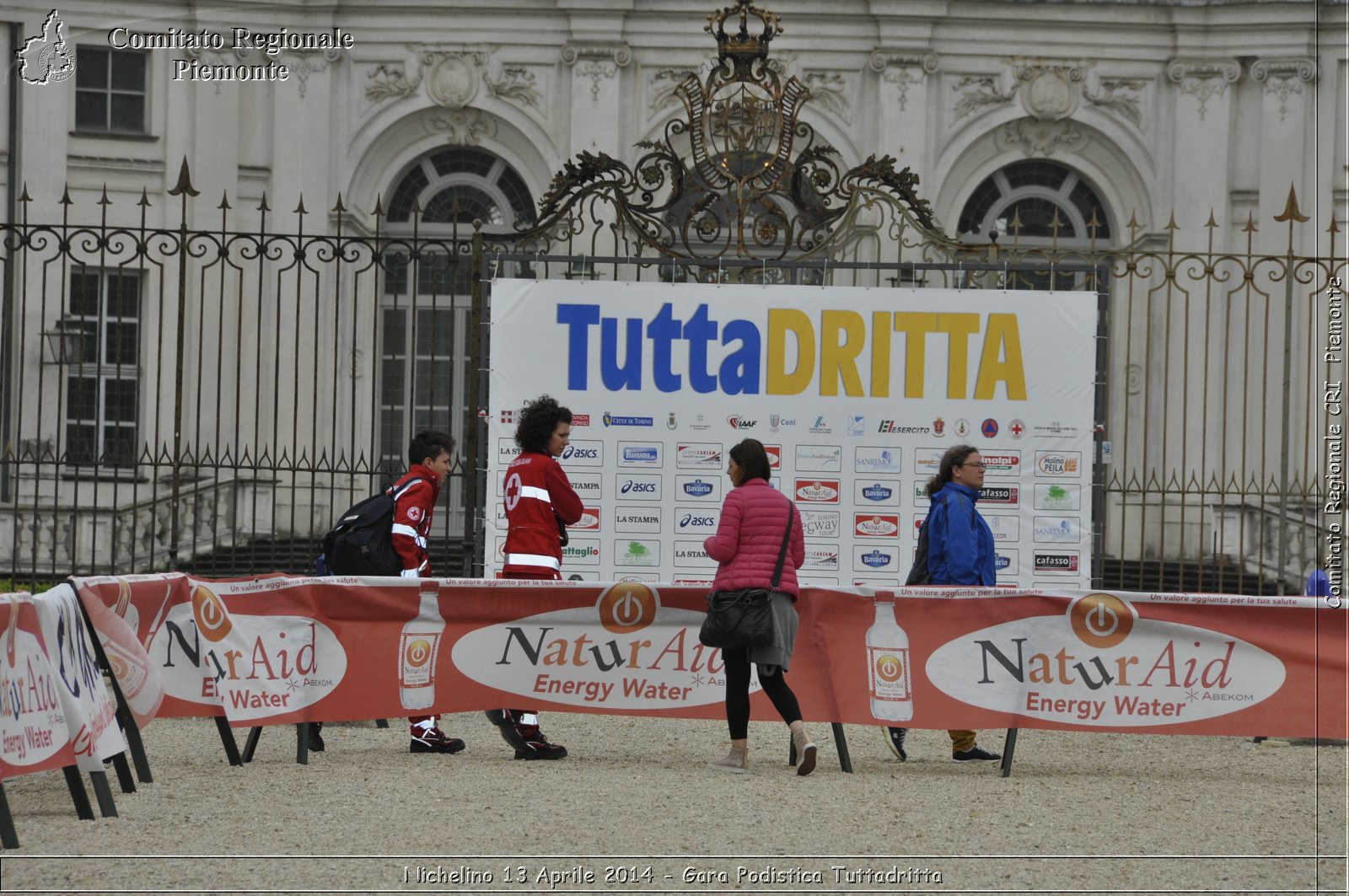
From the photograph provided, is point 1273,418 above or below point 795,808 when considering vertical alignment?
above

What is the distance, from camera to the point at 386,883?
6059 millimetres

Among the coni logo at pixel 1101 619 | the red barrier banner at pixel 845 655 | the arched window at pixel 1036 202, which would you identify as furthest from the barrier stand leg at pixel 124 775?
the arched window at pixel 1036 202

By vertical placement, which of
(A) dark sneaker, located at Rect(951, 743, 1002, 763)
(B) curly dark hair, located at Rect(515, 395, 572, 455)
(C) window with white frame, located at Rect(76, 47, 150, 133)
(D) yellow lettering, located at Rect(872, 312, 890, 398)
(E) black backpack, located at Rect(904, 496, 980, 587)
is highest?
(C) window with white frame, located at Rect(76, 47, 150, 133)

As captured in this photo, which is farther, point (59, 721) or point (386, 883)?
point (59, 721)

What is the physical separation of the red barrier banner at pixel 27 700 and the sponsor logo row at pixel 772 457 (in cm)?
494

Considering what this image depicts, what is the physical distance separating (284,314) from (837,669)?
43.1ft

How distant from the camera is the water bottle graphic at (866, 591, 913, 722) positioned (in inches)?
358

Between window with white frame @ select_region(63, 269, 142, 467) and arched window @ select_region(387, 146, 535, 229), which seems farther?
arched window @ select_region(387, 146, 535, 229)

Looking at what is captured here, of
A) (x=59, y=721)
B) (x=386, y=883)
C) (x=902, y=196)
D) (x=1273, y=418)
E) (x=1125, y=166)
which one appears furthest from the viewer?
(x=1125, y=166)

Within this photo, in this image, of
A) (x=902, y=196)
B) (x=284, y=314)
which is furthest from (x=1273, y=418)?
(x=284, y=314)

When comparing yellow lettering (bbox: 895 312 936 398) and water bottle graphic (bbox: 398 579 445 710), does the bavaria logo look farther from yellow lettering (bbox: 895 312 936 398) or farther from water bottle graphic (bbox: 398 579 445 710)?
water bottle graphic (bbox: 398 579 445 710)

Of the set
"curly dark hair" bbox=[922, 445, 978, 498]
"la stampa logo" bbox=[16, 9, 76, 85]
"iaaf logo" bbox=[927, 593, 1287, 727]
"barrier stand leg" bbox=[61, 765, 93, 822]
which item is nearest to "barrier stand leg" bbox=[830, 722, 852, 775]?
"iaaf logo" bbox=[927, 593, 1287, 727]

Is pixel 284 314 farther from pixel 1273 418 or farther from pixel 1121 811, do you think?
pixel 1121 811

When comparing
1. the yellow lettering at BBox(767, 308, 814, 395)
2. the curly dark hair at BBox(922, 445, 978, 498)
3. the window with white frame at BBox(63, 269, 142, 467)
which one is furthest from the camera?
the window with white frame at BBox(63, 269, 142, 467)
